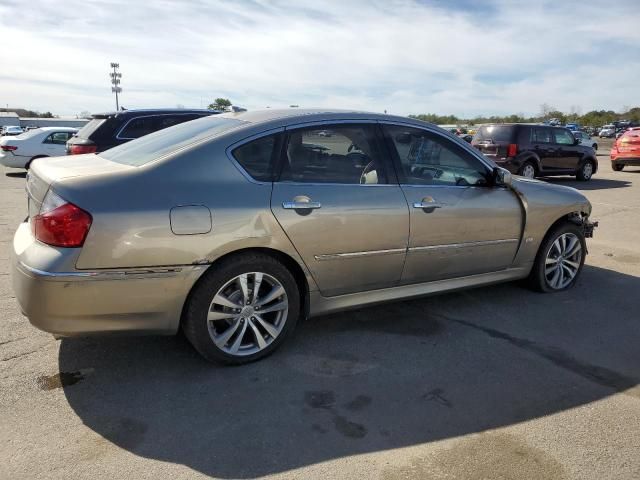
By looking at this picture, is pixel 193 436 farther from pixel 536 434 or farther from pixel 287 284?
pixel 536 434

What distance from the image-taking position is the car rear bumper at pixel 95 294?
2.84 metres

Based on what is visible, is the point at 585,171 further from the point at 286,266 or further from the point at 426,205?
the point at 286,266

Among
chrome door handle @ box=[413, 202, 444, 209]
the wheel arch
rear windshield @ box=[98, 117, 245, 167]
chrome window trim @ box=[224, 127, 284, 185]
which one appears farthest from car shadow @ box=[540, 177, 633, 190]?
chrome window trim @ box=[224, 127, 284, 185]

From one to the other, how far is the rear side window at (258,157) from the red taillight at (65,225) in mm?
996

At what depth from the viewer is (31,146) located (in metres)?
14.8

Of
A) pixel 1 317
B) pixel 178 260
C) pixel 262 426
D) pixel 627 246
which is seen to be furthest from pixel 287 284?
pixel 627 246

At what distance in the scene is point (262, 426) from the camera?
2779 mm

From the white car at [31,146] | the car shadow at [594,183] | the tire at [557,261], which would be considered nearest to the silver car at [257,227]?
the tire at [557,261]

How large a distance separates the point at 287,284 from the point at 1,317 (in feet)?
7.73

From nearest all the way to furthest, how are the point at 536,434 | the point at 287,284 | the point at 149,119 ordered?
the point at 536,434 → the point at 287,284 → the point at 149,119

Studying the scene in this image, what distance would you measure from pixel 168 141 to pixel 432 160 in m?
2.05

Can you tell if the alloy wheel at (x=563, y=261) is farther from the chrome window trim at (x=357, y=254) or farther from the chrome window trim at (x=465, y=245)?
the chrome window trim at (x=357, y=254)

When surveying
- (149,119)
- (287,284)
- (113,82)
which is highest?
(113,82)

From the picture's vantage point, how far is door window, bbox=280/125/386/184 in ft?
11.6
